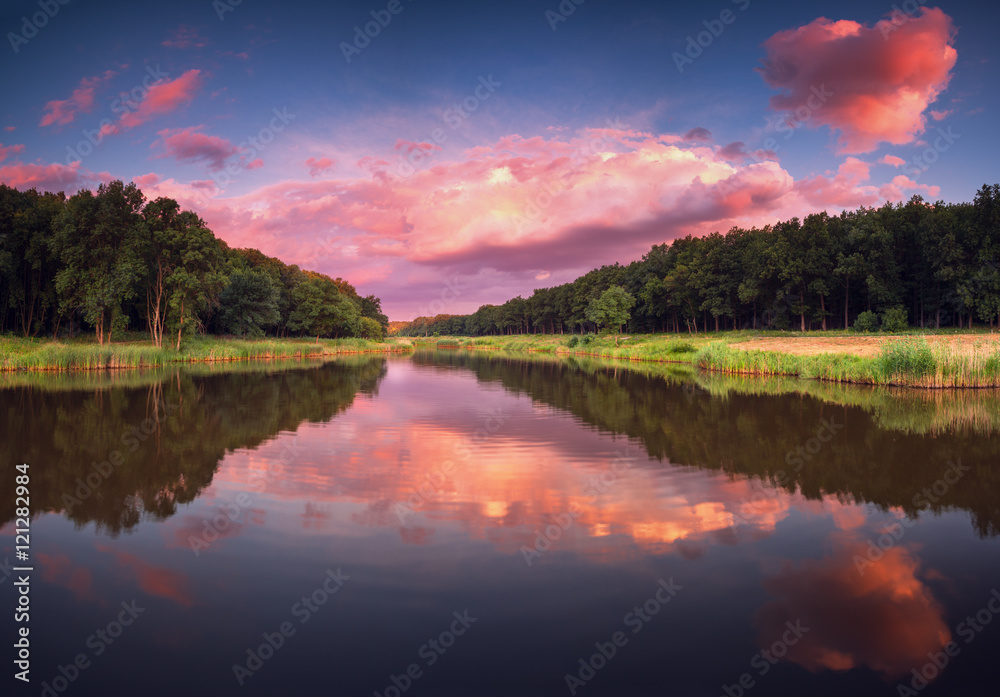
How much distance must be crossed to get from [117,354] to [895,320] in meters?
79.8

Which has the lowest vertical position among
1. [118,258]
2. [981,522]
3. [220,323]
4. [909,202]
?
[981,522]

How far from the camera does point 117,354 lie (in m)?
40.4

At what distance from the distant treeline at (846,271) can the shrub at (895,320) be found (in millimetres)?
166

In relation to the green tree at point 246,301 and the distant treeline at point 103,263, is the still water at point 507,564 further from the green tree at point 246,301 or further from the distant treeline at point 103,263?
the green tree at point 246,301

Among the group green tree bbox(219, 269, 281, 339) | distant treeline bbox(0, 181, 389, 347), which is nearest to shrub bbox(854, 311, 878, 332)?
distant treeline bbox(0, 181, 389, 347)

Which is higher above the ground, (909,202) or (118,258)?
(909,202)

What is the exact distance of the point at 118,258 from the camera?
46.8 m

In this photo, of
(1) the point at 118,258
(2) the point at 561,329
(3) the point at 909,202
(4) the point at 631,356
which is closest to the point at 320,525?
(1) the point at 118,258

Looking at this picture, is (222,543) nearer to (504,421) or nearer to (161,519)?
(161,519)

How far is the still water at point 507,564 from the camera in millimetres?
4750

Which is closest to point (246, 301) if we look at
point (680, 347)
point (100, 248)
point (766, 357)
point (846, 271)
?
point (100, 248)

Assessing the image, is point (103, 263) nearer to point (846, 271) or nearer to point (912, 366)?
point (912, 366)

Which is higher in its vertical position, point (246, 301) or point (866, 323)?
point (246, 301)

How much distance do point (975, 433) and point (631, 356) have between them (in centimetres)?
4892
